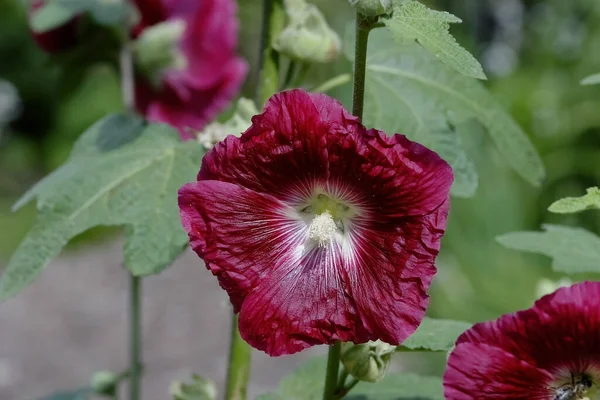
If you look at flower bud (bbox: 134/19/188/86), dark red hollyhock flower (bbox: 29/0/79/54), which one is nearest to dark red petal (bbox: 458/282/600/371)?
flower bud (bbox: 134/19/188/86)

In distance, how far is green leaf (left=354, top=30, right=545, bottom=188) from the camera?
88 centimetres

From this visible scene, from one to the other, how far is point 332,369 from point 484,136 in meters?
2.79

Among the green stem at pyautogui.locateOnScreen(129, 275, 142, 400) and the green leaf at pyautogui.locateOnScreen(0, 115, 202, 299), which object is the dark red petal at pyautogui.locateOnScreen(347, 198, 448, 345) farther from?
the green stem at pyautogui.locateOnScreen(129, 275, 142, 400)

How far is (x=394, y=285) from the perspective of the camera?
613 mm

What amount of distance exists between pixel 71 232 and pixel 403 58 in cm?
38

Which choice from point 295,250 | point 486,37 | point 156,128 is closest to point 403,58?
point 156,128

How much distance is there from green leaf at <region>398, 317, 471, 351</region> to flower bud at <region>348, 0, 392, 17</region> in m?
0.24

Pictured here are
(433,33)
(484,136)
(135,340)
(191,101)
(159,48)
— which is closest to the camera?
(433,33)

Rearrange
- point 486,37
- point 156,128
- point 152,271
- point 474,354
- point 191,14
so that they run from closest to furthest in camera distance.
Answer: point 474,354
point 152,271
point 156,128
point 191,14
point 486,37

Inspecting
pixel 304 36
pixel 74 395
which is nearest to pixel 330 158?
pixel 304 36

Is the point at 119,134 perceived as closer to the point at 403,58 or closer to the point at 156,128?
the point at 156,128

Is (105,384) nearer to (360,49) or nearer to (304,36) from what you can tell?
(304,36)

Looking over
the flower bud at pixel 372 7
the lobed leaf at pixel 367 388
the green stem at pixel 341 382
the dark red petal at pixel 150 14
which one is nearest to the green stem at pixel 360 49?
the flower bud at pixel 372 7

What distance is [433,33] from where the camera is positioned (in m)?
0.57
